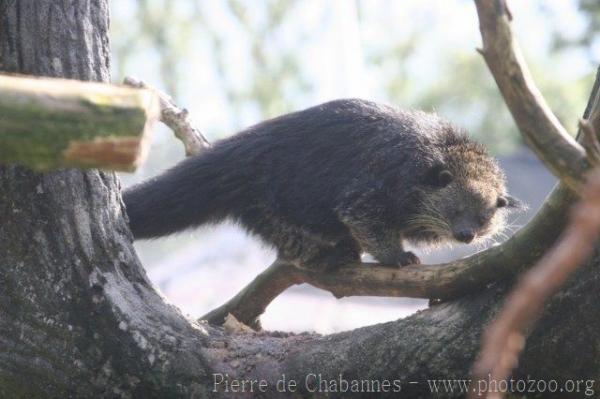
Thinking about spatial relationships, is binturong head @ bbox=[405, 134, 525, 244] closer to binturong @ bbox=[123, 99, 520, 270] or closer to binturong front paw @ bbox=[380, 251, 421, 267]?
binturong @ bbox=[123, 99, 520, 270]

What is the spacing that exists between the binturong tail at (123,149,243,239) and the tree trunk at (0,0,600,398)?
132cm

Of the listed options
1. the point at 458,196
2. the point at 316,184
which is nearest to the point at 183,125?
the point at 316,184

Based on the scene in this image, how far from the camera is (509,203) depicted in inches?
235

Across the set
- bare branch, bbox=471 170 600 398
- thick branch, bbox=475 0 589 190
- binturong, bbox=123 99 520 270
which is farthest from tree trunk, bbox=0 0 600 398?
bare branch, bbox=471 170 600 398

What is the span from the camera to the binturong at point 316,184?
524 cm

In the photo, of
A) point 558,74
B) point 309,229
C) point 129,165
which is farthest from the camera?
point 558,74

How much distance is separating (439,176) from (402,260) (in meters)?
0.86

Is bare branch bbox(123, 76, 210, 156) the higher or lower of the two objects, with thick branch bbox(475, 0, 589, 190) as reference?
higher

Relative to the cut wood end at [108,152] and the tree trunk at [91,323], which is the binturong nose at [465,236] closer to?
the tree trunk at [91,323]

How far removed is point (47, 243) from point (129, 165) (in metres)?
1.62

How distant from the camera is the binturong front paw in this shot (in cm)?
479

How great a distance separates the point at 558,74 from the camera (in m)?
22.6

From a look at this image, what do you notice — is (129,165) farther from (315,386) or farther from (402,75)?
(402,75)

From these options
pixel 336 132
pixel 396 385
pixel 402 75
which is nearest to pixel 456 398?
pixel 396 385
